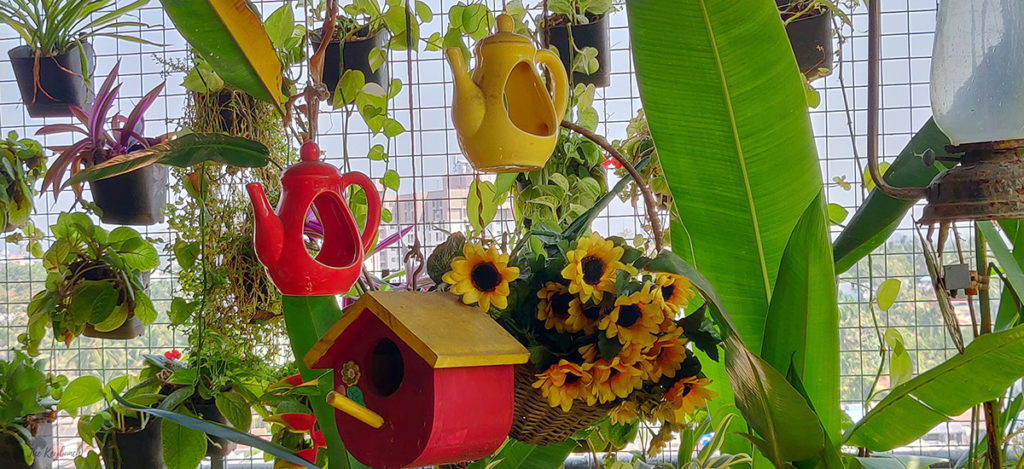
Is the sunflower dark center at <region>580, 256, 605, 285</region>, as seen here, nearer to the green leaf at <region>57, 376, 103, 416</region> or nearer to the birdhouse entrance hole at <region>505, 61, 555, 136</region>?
the birdhouse entrance hole at <region>505, 61, 555, 136</region>

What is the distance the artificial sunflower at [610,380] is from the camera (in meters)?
0.79

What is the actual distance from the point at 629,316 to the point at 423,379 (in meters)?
0.20

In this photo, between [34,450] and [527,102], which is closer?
[527,102]

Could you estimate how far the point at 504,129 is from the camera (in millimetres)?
853

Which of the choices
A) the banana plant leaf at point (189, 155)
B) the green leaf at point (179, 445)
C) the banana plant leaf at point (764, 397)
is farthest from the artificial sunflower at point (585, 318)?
the green leaf at point (179, 445)

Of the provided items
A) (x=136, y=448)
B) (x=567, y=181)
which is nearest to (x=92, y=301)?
(x=136, y=448)

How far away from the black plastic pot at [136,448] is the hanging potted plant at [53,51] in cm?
68

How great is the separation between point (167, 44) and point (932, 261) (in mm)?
1594

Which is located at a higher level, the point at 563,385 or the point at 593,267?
the point at 593,267

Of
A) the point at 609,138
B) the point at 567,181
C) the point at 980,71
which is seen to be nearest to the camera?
the point at 980,71

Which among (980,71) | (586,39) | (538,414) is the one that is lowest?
(538,414)

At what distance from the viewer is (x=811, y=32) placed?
1.40 m

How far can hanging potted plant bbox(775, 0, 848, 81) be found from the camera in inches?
55.0

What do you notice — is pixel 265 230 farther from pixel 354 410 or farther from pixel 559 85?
pixel 559 85
